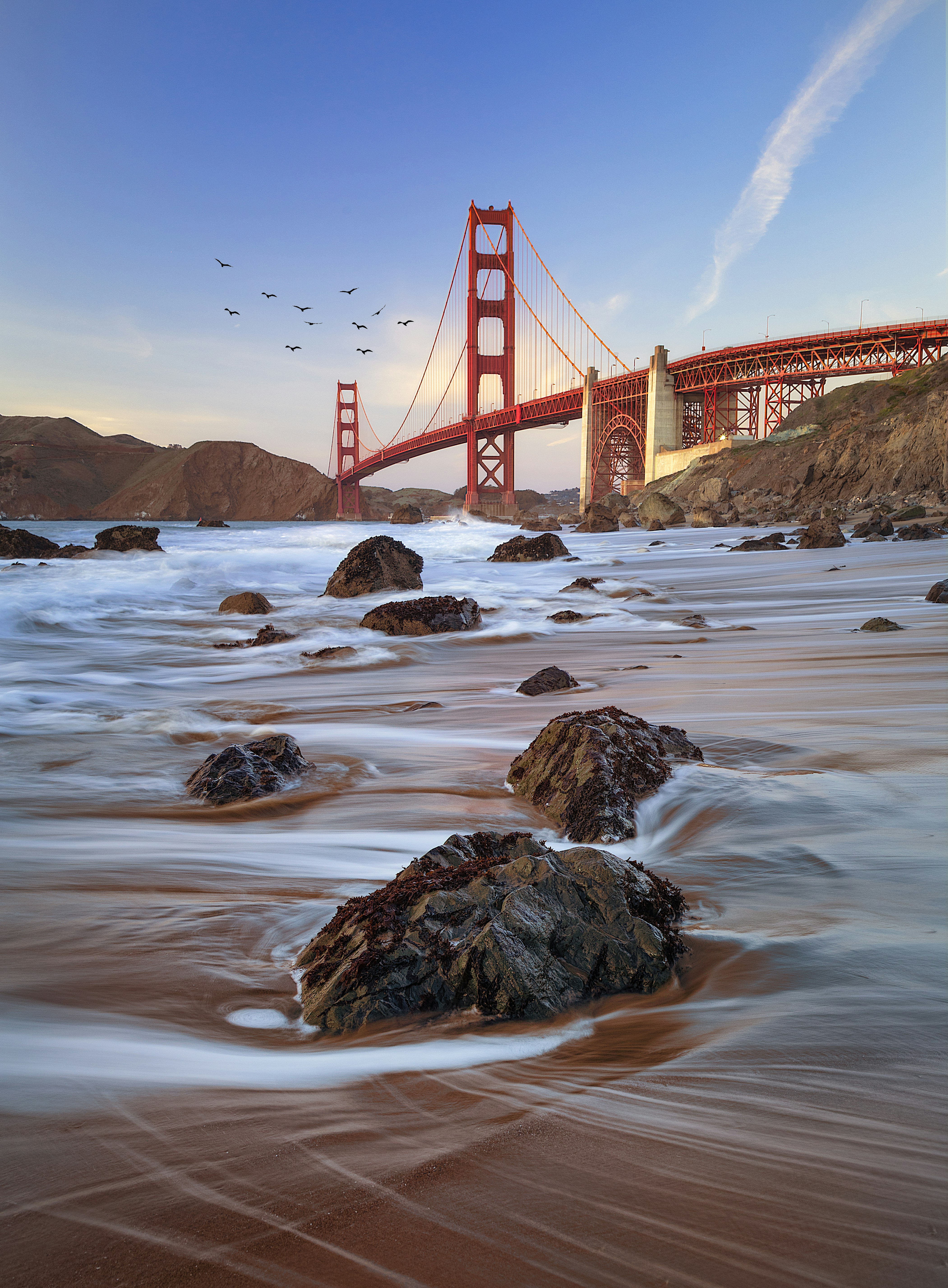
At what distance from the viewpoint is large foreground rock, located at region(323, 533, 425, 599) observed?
11.3 metres

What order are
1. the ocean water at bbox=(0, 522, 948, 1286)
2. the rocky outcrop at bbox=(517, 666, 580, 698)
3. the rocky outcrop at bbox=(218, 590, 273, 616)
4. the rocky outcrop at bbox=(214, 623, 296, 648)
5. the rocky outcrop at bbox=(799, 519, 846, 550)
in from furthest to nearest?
the rocky outcrop at bbox=(799, 519, 846, 550)
the rocky outcrop at bbox=(218, 590, 273, 616)
the rocky outcrop at bbox=(214, 623, 296, 648)
the rocky outcrop at bbox=(517, 666, 580, 698)
the ocean water at bbox=(0, 522, 948, 1286)

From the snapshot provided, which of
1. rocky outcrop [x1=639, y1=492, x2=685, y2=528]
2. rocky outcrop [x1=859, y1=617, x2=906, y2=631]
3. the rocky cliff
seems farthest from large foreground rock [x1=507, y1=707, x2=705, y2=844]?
the rocky cliff

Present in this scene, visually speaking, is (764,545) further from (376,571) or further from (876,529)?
(376,571)

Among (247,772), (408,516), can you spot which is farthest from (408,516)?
(247,772)

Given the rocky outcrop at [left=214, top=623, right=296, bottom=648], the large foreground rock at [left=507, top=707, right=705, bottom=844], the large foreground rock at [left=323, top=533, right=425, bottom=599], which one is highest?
the large foreground rock at [left=323, top=533, right=425, bottom=599]

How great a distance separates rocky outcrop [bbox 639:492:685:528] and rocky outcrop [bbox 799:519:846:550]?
1245 cm

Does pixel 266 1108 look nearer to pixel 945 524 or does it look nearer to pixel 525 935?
pixel 525 935

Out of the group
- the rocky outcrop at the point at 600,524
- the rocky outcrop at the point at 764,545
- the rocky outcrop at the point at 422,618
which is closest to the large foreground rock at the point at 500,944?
the rocky outcrop at the point at 422,618

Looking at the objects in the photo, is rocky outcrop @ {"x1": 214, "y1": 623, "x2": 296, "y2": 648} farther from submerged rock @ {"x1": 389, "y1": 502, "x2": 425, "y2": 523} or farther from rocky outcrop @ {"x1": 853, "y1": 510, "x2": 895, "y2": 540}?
submerged rock @ {"x1": 389, "y1": 502, "x2": 425, "y2": 523}

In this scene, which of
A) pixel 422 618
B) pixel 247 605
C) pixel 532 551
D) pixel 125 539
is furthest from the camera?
pixel 125 539

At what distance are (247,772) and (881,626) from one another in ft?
16.4

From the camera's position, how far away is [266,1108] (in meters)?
1.17

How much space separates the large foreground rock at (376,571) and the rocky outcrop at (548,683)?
6634mm

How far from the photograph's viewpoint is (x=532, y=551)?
16359 millimetres
